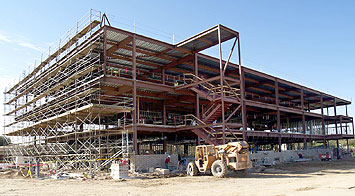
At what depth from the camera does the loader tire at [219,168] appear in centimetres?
1992

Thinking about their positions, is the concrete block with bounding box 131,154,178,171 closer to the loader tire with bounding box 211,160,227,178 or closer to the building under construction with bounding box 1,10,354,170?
the building under construction with bounding box 1,10,354,170

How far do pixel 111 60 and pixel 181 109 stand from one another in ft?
44.6

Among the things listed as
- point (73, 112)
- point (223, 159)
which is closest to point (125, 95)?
point (73, 112)

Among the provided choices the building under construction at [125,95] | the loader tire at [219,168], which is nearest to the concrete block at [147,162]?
the building under construction at [125,95]

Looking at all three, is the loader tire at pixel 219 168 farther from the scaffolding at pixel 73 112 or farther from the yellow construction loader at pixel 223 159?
the scaffolding at pixel 73 112

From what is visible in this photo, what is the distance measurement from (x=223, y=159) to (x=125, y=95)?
672 inches

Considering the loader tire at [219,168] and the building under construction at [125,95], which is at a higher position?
the building under construction at [125,95]

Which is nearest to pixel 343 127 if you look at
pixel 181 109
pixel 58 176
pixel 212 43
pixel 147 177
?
pixel 181 109

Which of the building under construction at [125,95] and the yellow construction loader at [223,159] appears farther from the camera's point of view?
the building under construction at [125,95]

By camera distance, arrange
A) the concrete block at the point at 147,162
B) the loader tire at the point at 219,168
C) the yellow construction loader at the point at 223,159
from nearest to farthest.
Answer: the loader tire at the point at 219,168
the yellow construction loader at the point at 223,159
the concrete block at the point at 147,162

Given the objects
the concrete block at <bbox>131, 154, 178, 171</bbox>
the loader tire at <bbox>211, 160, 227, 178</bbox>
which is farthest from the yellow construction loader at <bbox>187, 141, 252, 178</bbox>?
the concrete block at <bbox>131, 154, 178, 171</bbox>

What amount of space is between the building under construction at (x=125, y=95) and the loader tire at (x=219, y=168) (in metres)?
5.49

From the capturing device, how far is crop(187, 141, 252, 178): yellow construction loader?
20.2m

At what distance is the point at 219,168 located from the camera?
2041cm
